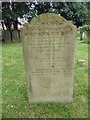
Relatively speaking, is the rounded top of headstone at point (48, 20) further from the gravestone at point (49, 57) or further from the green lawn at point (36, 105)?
the green lawn at point (36, 105)

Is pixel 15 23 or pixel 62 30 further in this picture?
pixel 15 23

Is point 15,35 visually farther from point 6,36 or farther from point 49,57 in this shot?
point 49,57

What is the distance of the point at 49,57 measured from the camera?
96.6 inches

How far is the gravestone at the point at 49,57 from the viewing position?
226 cm

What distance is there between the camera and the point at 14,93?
10.5ft

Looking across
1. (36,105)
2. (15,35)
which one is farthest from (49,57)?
(15,35)

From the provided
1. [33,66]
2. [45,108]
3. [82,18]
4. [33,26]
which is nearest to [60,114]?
[45,108]

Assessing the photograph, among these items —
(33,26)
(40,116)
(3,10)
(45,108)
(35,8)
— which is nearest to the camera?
(33,26)

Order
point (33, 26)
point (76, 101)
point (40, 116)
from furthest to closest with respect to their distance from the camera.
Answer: point (76, 101) → point (40, 116) → point (33, 26)

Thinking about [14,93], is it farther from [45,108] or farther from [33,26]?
[33,26]

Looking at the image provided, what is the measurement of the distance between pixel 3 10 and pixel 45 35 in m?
10.5

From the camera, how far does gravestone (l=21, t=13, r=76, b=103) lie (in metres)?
2.26

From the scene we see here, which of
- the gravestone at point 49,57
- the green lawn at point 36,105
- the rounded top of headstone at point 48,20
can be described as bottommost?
the green lawn at point 36,105

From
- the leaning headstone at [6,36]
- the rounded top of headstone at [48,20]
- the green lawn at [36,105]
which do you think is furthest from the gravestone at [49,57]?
the leaning headstone at [6,36]
